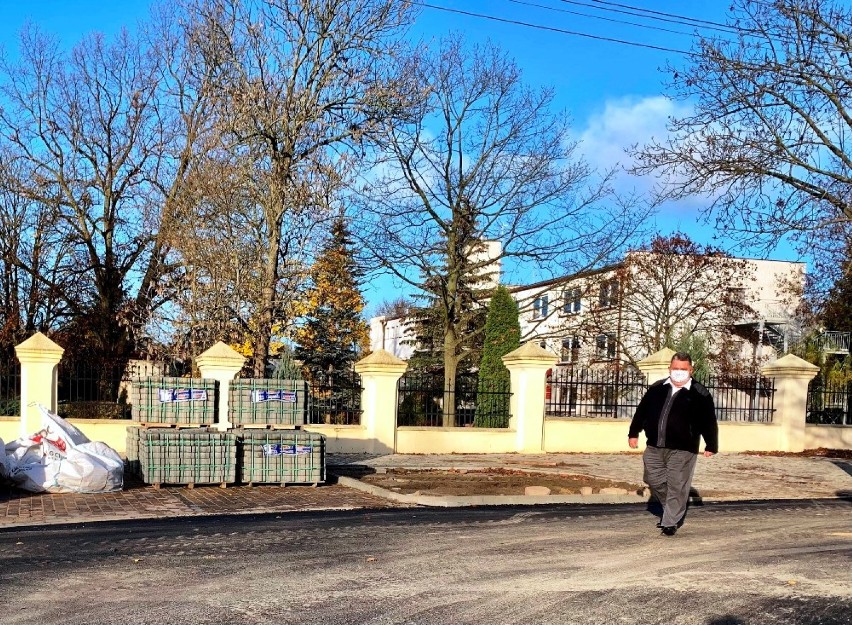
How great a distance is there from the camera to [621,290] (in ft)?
125

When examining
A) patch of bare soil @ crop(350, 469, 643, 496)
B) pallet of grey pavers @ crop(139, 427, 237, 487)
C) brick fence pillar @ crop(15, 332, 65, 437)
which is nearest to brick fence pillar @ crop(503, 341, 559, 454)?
patch of bare soil @ crop(350, 469, 643, 496)

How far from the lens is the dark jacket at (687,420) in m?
9.04

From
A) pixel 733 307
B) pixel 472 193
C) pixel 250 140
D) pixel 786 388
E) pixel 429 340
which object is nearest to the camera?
pixel 250 140

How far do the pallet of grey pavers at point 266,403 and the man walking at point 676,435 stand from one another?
6.37 m

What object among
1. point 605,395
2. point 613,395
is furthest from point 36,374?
point 613,395

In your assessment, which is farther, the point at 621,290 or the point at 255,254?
the point at 621,290

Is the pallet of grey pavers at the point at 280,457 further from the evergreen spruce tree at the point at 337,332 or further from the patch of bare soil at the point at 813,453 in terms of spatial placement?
the evergreen spruce tree at the point at 337,332

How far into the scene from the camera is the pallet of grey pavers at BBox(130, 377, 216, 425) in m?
13.8

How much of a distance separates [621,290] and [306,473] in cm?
2668

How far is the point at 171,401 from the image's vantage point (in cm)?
1381

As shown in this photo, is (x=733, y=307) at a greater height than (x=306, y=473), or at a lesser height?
greater

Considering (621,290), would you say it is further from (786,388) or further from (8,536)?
(8,536)

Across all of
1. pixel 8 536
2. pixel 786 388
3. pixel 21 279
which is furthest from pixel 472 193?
pixel 8 536

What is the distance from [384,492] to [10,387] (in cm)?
898
